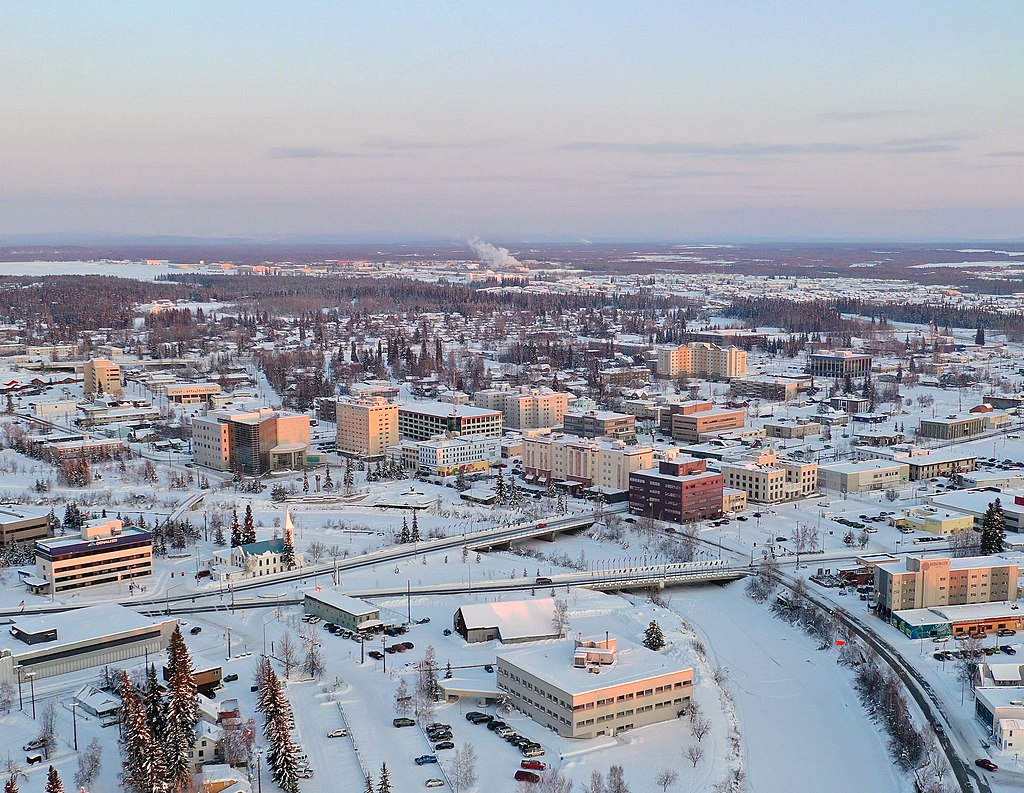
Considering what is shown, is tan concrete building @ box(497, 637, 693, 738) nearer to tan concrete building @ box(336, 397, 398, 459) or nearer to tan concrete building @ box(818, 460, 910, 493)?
tan concrete building @ box(818, 460, 910, 493)

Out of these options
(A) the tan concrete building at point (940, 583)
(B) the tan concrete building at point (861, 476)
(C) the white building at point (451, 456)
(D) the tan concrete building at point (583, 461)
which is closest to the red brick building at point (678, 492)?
(D) the tan concrete building at point (583, 461)

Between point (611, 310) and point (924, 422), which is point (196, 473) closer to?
point (924, 422)

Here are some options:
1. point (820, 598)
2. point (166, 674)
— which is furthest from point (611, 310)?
point (166, 674)

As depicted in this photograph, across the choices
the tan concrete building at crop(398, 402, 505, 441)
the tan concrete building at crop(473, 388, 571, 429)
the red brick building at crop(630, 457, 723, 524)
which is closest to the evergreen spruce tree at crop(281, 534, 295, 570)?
the red brick building at crop(630, 457, 723, 524)

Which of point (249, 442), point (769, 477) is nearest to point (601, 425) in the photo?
point (769, 477)

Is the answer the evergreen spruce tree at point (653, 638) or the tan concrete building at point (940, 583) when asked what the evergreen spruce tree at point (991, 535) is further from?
the evergreen spruce tree at point (653, 638)

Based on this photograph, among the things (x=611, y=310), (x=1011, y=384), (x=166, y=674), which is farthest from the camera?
(x=611, y=310)
